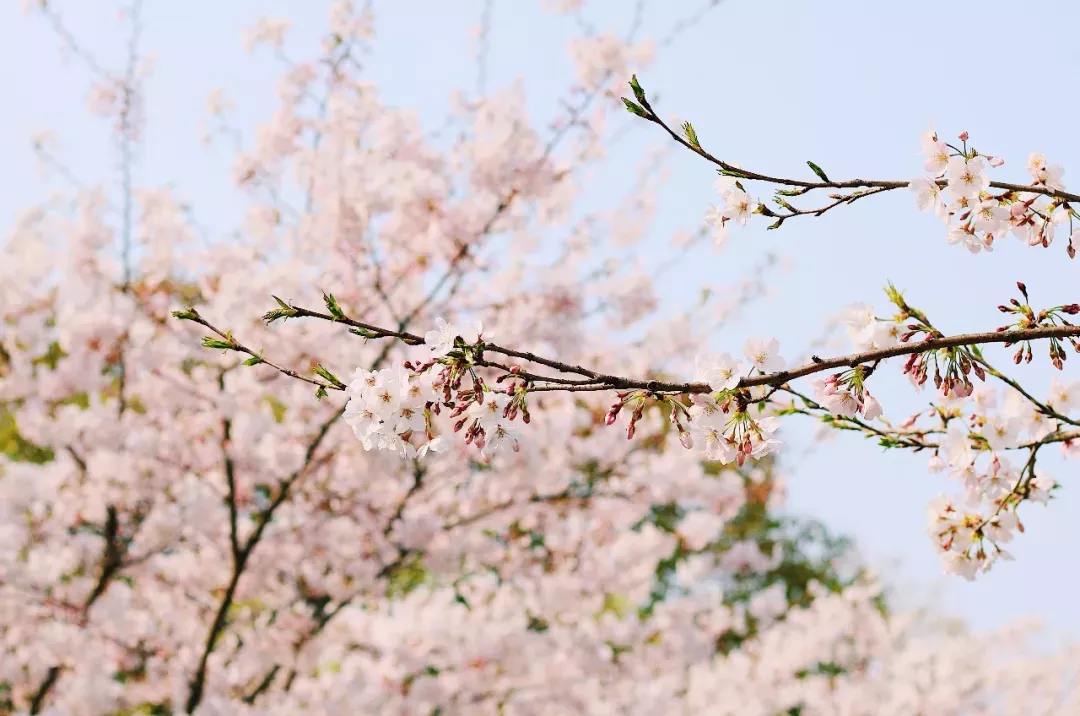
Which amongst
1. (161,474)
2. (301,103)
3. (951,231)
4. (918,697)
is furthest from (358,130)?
(918,697)

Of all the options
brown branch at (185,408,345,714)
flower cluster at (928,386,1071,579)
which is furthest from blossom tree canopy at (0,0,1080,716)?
flower cluster at (928,386,1071,579)

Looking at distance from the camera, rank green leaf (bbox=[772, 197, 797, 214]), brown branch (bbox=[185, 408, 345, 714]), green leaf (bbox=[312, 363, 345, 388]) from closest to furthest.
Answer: green leaf (bbox=[312, 363, 345, 388]), green leaf (bbox=[772, 197, 797, 214]), brown branch (bbox=[185, 408, 345, 714])

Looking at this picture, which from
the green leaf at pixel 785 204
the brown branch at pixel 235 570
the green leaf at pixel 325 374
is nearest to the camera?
the green leaf at pixel 325 374

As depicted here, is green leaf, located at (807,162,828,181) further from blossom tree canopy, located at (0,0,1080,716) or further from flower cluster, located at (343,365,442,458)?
blossom tree canopy, located at (0,0,1080,716)

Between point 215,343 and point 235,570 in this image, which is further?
point 235,570

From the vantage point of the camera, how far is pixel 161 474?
6262 millimetres

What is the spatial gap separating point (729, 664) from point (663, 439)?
3235 millimetres

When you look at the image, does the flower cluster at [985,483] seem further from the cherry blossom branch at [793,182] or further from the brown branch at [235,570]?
the brown branch at [235,570]

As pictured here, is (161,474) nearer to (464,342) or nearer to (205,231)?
(205,231)

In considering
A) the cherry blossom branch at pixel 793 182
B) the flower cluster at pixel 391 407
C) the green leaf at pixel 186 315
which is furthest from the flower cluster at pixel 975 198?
the green leaf at pixel 186 315

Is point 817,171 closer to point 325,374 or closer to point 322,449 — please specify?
point 325,374

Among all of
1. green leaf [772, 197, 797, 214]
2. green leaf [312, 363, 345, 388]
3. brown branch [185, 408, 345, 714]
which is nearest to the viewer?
green leaf [312, 363, 345, 388]

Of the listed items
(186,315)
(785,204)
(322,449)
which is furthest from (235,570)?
(785,204)

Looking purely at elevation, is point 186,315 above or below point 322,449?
below
